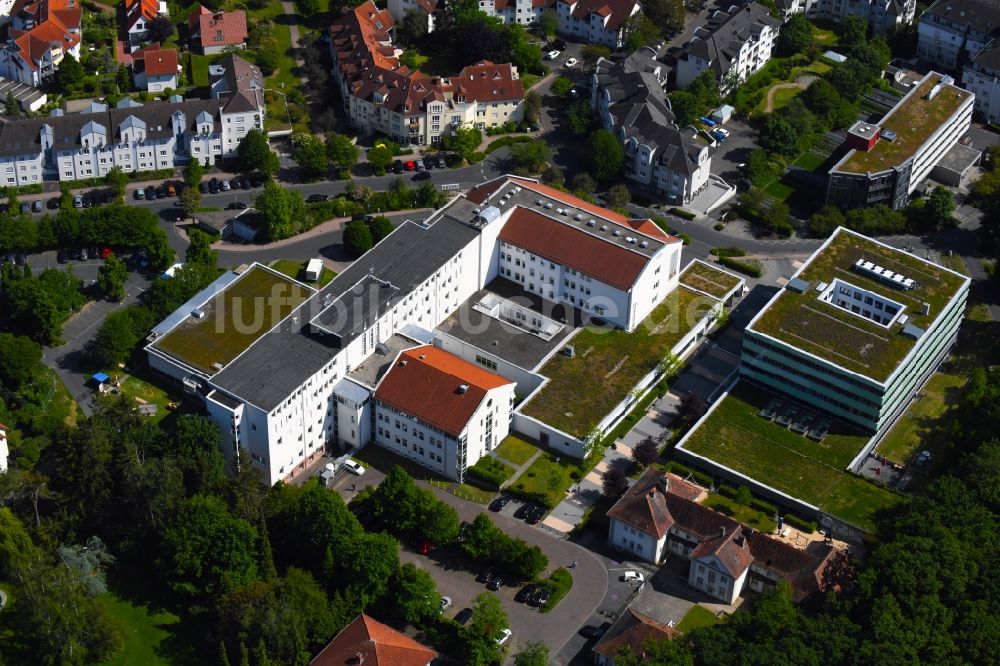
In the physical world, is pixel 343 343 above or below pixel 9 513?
above

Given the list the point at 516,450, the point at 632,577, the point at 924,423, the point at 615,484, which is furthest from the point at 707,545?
the point at 924,423

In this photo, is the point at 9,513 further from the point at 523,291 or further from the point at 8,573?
the point at 523,291

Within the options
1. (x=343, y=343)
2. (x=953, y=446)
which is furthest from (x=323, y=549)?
(x=953, y=446)

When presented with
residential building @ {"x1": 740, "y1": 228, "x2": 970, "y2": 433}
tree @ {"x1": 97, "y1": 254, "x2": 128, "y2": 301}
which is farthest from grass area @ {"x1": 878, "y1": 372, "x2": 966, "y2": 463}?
tree @ {"x1": 97, "y1": 254, "x2": 128, "y2": 301}

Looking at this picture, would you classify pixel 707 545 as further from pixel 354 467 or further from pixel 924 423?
pixel 354 467

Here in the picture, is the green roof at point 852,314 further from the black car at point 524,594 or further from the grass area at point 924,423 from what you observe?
the black car at point 524,594
